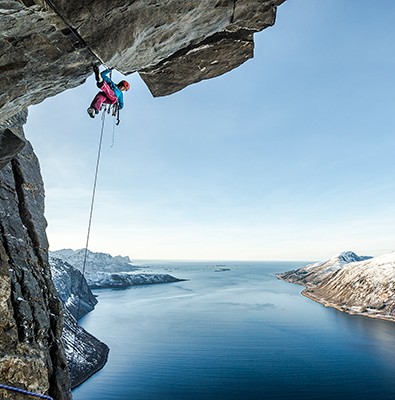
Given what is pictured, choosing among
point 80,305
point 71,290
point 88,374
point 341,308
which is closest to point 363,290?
point 341,308

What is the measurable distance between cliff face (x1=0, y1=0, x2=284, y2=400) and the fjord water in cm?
2826

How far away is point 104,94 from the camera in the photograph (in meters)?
10.1

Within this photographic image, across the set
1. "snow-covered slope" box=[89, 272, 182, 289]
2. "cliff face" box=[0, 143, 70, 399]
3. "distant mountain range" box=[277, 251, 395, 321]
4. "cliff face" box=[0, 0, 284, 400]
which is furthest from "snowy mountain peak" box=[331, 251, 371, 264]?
"cliff face" box=[0, 143, 70, 399]

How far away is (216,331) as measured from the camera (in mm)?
56938

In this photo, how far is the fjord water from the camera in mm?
32844

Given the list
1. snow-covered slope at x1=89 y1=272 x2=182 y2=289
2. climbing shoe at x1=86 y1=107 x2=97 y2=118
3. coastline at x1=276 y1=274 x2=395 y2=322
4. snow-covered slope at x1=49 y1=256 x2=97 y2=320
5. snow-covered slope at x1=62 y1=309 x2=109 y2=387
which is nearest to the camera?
climbing shoe at x1=86 y1=107 x2=97 y2=118

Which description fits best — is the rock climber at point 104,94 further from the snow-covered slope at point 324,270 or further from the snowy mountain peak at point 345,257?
the snowy mountain peak at point 345,257

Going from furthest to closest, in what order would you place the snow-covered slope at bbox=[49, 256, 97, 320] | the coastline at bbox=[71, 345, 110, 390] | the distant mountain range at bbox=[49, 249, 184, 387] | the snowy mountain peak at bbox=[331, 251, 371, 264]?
the snowy mountain peak at bbox=[331, 251, 371, 264] → the snow-covered slope at bbox=[49, 256, 97, 320] → the distant mountain range at bbox=[49, 249, 184, 387] → the coastline at bbox=[71, 345, 110, 390]

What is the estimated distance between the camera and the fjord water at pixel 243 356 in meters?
32.8

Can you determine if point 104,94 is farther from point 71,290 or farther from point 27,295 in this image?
point 71,290

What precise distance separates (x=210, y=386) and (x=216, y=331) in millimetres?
23532

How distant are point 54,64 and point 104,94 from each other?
2841mm

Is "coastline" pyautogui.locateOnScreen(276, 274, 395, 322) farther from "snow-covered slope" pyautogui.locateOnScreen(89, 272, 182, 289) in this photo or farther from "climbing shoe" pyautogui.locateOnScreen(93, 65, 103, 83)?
"snow-covered slope" pyautogui.locateOnScreen(89, 272, 182, 289)

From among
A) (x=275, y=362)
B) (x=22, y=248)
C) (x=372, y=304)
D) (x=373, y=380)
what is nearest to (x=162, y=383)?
(x=275, y=362)
